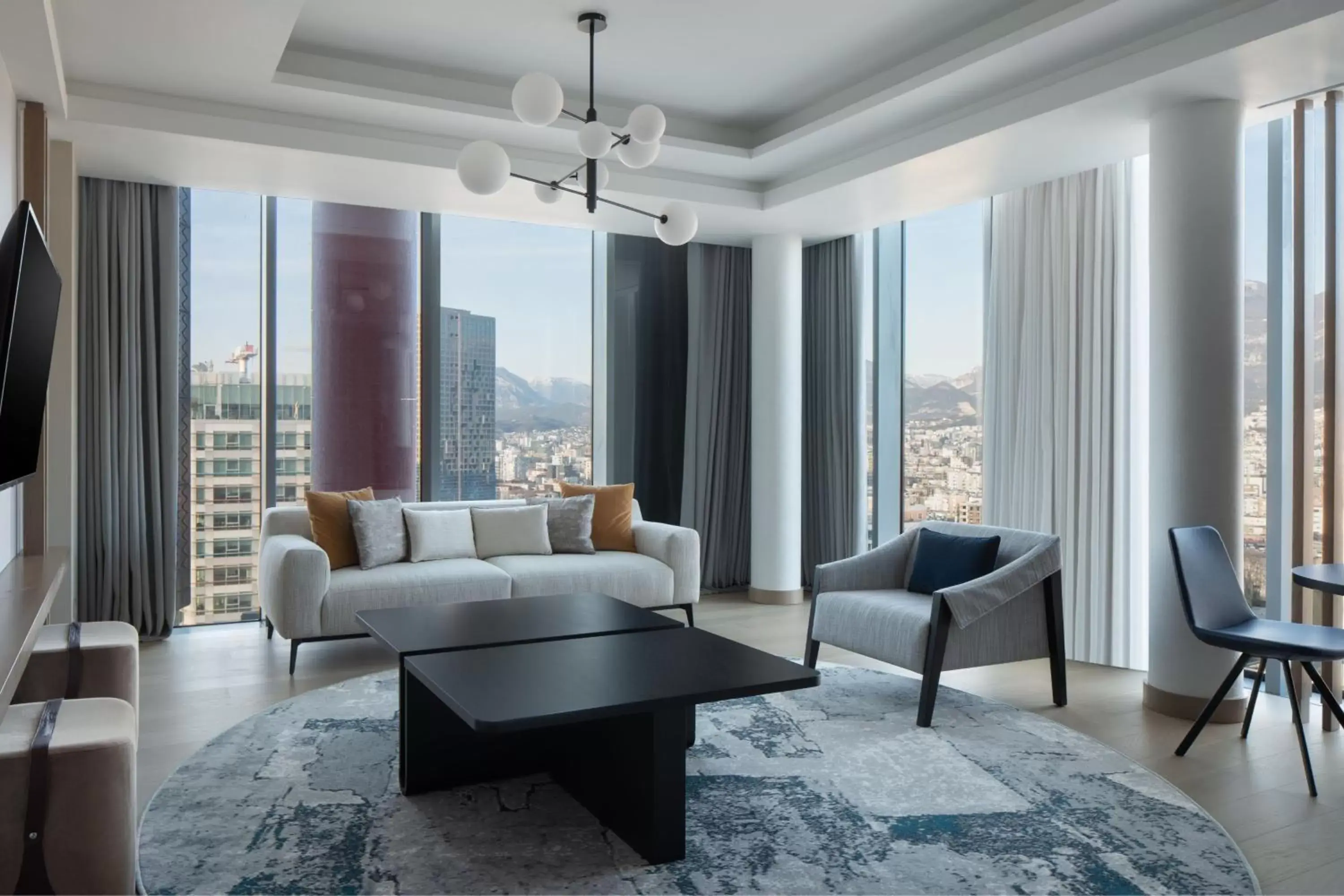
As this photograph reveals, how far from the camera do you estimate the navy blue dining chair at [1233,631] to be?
3.07m

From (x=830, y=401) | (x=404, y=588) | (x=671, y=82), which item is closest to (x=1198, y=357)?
(x=671, y=82)

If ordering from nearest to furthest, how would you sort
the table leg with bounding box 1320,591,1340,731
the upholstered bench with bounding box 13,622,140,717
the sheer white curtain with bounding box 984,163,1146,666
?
the upholstered bench with bounding box 13,622,140,717, the table leg with bounding box 1320,591,1340,731, the sheer white curtain with bounding box 984,163,1146,666

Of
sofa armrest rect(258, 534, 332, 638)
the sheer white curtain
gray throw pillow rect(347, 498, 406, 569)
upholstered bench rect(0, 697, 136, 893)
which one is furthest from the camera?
gray throw pillow rect(347, 498, 406, 569)

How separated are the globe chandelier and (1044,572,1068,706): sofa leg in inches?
81.4

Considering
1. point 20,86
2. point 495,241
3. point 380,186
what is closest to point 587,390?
point 495,241

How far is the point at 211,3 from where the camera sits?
323 cm

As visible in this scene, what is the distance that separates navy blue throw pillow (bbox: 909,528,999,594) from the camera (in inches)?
162

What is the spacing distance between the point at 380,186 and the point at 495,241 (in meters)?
1.25

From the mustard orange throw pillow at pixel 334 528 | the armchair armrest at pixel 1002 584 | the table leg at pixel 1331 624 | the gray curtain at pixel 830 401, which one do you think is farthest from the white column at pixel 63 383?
the table leg at pixel 1331 624

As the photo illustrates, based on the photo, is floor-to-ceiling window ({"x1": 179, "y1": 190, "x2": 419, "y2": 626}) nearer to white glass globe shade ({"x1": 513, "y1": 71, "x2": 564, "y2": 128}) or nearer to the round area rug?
the round area rug

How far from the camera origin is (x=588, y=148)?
338cm

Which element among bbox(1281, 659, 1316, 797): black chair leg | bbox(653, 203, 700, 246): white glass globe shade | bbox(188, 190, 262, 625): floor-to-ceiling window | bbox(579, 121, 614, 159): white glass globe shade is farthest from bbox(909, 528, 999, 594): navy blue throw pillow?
bbox(188, 190, 262, 625): floor-to-ceiling window

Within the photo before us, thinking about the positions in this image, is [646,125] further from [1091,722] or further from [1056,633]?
[1091,722]

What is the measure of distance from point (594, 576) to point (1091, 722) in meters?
2.46
